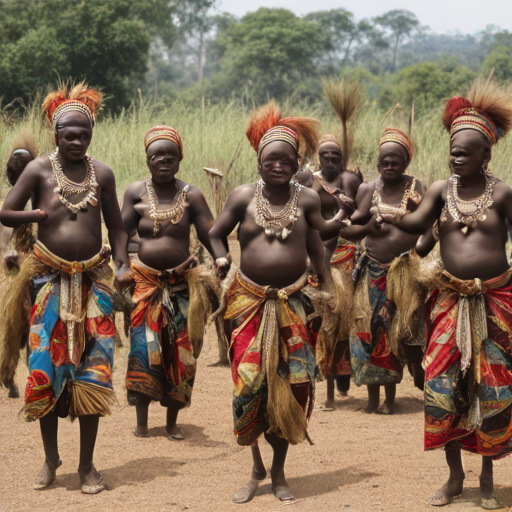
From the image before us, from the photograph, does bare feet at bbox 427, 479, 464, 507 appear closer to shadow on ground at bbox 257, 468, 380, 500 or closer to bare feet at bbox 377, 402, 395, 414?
shadow on ground at bbox 257, 468, 380, 500

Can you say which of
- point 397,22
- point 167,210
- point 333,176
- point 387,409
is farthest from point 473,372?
point 397,22

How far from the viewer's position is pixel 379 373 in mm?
6586

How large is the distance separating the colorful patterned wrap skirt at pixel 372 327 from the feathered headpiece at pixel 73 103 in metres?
2.41

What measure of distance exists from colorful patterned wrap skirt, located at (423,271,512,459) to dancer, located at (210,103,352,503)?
0.70 metres

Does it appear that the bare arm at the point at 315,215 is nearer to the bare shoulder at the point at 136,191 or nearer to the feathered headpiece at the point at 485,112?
the feathered headpiece at the point at 485,112

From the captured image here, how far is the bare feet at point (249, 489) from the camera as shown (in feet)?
15.3

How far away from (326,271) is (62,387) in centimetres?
165

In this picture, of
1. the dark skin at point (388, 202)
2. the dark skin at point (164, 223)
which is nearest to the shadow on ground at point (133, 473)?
the dark skin at point (164, 223)

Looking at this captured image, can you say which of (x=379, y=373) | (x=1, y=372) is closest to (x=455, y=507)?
(x=379, y=373)

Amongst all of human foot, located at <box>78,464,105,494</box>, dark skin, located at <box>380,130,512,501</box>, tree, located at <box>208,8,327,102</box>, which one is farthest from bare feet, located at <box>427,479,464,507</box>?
tree, located at <box>208,8,327,102</box>

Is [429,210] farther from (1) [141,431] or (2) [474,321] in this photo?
(1) [141,431]

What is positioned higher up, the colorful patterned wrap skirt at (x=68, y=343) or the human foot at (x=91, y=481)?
the colorful patterned wrap skirt at (x=68, y=343)

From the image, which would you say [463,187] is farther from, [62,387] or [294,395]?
[62,387]

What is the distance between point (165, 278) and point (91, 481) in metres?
1.54
